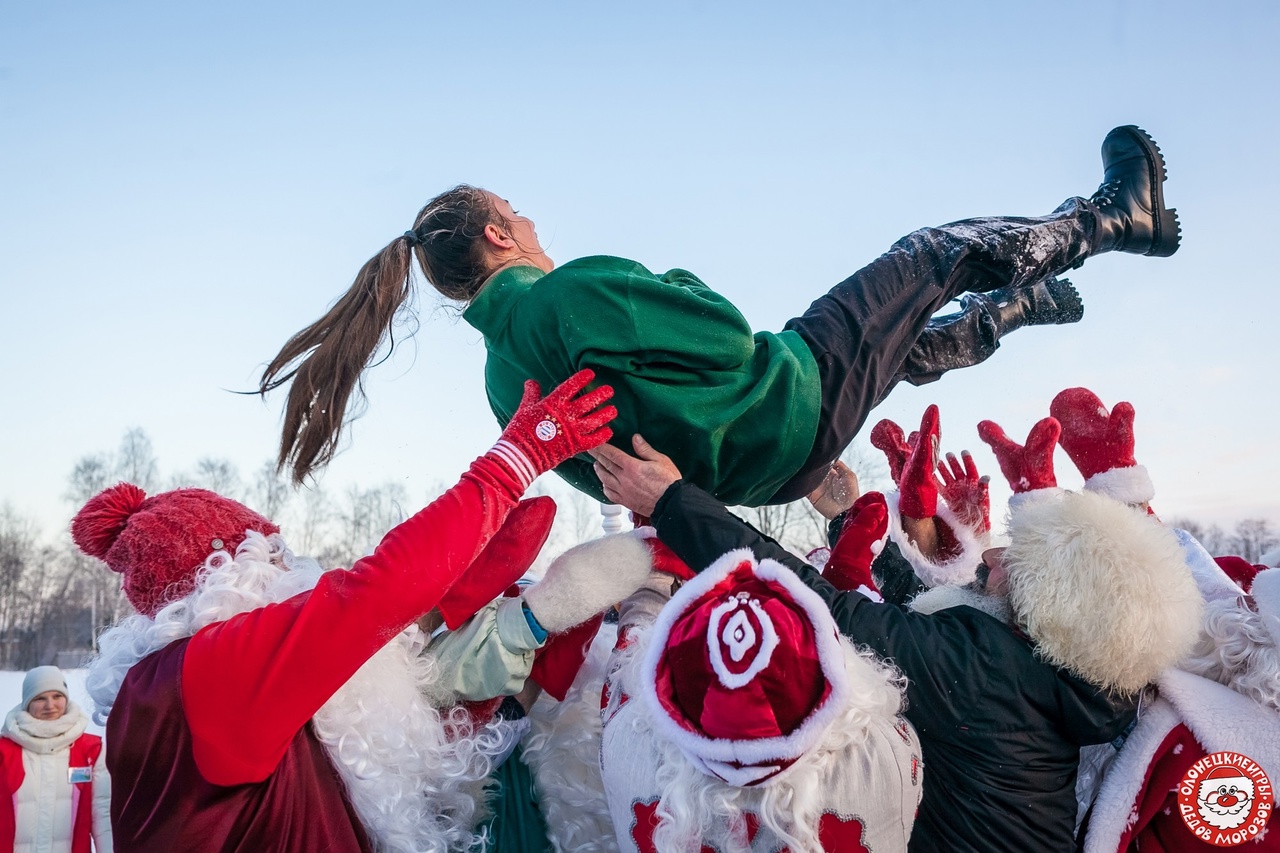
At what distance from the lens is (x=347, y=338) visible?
2.45 metres

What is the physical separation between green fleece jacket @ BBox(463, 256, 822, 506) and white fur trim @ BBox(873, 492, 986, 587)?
1.53ft

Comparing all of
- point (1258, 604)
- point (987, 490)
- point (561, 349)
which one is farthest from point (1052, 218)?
point (561, 349)

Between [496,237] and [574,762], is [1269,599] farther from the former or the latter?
[496,237]

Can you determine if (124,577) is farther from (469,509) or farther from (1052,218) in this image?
(1052,218)

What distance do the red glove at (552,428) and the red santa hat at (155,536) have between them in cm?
61

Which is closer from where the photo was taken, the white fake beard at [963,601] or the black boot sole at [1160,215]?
the white fake beard at [963,601]

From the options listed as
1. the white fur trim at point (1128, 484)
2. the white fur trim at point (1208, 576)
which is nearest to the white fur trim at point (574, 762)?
the white fur trim at point (1208, 576)

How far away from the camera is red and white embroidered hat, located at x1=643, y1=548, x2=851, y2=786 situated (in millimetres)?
1338

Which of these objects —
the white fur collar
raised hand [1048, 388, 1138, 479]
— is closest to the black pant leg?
raised hand [1048, 388, 1138, 479]

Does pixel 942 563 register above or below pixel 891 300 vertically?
below

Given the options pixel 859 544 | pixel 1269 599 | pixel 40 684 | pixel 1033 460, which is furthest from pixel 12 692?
pixel 1269 599

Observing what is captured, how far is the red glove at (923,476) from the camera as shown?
8.43 feet

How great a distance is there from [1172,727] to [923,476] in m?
1.00

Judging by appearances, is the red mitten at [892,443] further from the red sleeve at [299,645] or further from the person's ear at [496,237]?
the red sleeve at [299,645]
